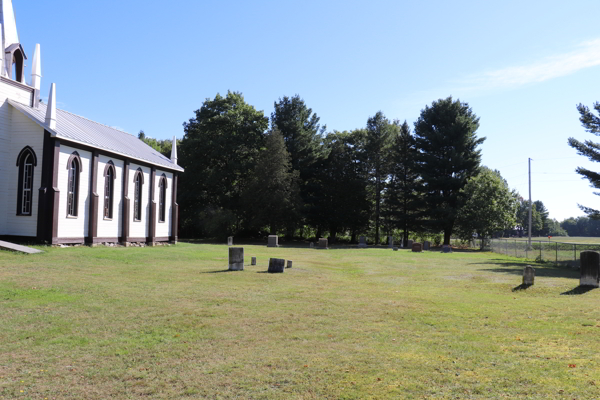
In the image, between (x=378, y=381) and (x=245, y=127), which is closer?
(x=378, y=381)

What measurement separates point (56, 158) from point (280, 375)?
73.8 feet

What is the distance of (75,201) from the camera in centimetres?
2623

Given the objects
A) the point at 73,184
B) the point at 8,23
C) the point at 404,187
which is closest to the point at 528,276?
the point at 73,184

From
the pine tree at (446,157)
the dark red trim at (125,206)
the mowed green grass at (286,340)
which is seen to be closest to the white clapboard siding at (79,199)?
the dark red trim at (125,206)

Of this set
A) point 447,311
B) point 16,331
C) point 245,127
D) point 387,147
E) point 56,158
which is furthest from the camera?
point 387,147

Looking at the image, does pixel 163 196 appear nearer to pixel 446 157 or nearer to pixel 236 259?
pixel 236 259

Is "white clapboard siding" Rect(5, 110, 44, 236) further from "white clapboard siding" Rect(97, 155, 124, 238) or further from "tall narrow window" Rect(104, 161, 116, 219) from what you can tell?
"tall narrow window" Rect(104, 161, 116, 219)

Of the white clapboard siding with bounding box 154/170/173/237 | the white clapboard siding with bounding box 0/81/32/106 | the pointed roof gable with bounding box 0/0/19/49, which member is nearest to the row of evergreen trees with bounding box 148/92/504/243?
the white clapboard siding with bounding box 154/170/173/237

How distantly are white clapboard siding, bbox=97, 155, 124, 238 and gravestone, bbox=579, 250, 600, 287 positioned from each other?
25.2m

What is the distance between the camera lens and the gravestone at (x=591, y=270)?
15844 millimetres

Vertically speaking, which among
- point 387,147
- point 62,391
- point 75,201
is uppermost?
point 387,147

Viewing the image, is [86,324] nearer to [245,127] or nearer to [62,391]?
[62,391]

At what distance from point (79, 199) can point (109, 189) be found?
3585 millimetres

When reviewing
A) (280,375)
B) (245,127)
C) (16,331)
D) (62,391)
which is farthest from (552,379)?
(245,127)
